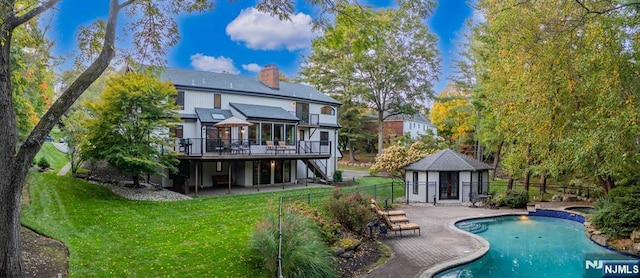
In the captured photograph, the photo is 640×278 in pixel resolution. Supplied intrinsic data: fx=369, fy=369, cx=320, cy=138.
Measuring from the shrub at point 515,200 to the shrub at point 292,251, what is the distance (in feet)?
41.4

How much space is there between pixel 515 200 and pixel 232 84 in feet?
55.3

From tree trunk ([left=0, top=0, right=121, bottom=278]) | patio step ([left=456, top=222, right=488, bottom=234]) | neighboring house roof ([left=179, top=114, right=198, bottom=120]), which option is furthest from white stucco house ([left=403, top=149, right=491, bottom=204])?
tree trunk ([left=0, top=0, right=121, bottom=278])

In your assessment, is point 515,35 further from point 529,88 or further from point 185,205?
point 185,205

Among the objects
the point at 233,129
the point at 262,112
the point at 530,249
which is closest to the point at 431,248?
the point at 530,249

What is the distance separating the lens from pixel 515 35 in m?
13.8

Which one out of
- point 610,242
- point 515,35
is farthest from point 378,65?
point 610,242

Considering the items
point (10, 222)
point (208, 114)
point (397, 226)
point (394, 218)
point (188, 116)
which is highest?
point (208, 114)

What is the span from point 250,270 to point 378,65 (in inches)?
1026

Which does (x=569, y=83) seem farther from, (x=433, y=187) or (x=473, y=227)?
(x=433, y=187)

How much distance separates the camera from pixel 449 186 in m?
19.5

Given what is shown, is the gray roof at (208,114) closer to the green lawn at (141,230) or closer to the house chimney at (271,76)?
the house chimney at (271,76)

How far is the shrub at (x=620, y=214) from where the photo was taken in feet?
37.3

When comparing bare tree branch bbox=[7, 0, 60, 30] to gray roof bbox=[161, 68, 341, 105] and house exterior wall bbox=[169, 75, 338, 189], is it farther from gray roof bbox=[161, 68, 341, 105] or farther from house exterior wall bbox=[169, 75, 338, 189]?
gray roof bbox=[161, 68, 341, 105]

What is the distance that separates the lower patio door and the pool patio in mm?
3208
